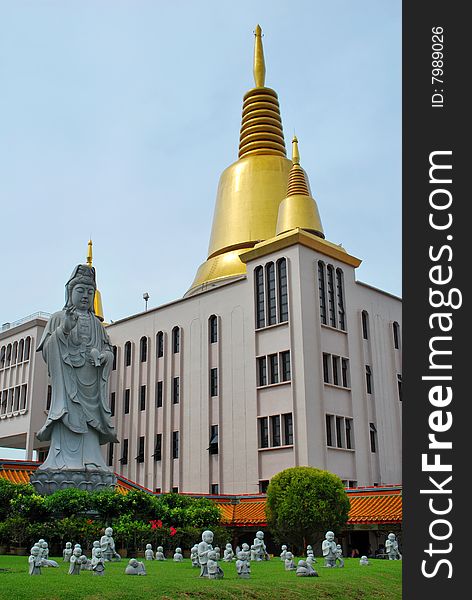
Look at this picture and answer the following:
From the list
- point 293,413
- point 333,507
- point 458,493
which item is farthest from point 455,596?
point 293,413

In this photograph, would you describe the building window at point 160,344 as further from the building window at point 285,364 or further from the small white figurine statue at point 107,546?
the small white figurine statue at point 107,546

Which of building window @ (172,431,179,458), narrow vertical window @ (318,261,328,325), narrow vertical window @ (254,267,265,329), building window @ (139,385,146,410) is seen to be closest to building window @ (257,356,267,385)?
narrow vertical window @ (254,267,265,329)

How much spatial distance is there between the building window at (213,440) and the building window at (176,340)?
17.6 feet

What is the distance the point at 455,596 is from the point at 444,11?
20.6 ft

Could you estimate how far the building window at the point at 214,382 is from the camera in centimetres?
3538

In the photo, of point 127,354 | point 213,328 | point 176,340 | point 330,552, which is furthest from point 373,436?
point 330,552

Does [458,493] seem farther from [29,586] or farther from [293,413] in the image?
[293,413]

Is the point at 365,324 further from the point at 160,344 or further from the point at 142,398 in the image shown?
the point at 142,398

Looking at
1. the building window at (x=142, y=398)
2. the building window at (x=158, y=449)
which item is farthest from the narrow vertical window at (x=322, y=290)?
the building window at (x=142, y=398)

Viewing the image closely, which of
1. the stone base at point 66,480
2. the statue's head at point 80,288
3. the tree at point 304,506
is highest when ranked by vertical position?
the statue's head at point 80,288

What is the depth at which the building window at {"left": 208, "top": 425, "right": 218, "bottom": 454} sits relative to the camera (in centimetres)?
3419

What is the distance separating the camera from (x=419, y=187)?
7.57 m

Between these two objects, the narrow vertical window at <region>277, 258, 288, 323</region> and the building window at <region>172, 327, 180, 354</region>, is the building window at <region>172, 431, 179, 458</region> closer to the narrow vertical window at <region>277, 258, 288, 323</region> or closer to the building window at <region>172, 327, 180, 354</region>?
the building window at <region>172, 327, 180, 354</region>

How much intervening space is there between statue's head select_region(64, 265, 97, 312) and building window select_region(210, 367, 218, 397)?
1048 centimetres
